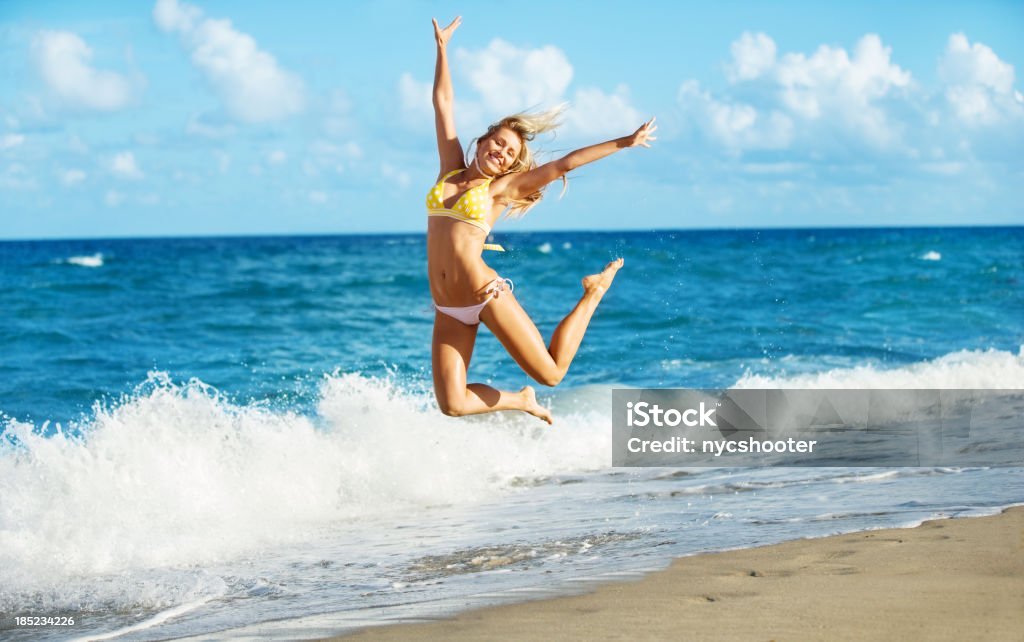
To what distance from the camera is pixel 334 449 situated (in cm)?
938

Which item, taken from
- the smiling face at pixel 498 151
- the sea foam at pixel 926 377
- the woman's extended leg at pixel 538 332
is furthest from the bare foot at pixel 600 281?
the sea foam at pixel 926 377

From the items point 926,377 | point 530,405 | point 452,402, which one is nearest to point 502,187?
point 452,402

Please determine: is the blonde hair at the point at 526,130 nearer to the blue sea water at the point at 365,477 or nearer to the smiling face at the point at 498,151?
the smiling face at the point at 498,151

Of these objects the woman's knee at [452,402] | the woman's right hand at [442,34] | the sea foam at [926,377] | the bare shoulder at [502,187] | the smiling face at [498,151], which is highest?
the woman's right hand at [442,34]

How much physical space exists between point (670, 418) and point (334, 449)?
4319 mm

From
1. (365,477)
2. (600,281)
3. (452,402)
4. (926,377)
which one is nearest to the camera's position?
(452,402)

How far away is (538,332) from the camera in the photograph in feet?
20.2

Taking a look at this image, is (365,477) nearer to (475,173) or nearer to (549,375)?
(549,375)

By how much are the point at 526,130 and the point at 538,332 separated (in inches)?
46.7

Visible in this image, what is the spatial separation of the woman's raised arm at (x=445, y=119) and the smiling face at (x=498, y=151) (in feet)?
0.57

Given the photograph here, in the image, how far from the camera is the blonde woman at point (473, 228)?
591 centimetres

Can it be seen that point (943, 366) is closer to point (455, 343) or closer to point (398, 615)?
point (455, 343)

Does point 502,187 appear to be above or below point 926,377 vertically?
above

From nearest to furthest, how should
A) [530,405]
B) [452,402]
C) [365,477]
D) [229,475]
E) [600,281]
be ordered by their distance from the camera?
Result: [452,402]
[600,281]
[530,405]
[229,475]
[365,477]
